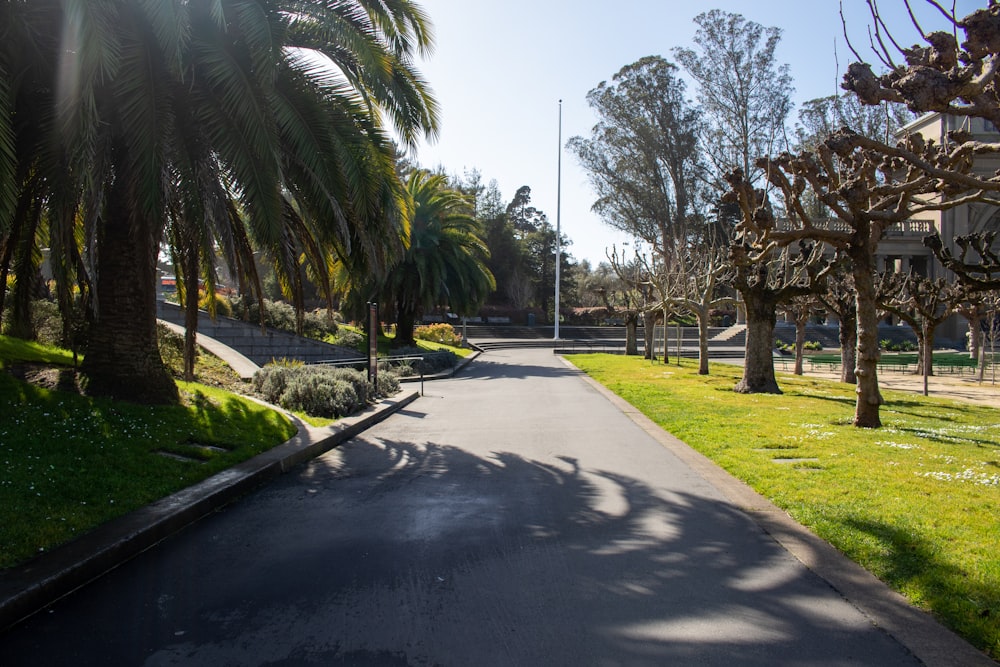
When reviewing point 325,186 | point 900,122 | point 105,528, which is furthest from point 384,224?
point 900,122

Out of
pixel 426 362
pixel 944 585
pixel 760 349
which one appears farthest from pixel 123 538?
pixel 426 362

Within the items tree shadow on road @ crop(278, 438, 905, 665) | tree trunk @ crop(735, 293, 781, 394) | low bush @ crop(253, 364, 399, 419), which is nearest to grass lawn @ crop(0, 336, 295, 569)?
tree shadow on road @ crop(278, 438, 905, 665)

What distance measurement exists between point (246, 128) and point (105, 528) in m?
5.11

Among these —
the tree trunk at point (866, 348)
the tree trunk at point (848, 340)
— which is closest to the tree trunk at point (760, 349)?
the tree trunk at point (848, 340)

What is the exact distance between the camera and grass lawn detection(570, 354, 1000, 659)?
4.48 meters

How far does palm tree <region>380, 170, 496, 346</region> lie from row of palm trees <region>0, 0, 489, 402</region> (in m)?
19.7

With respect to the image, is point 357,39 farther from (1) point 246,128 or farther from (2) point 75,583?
(2) point 75,583

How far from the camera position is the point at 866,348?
11602 mm

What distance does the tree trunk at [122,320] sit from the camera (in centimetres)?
973

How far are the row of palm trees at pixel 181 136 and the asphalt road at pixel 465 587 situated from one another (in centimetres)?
363

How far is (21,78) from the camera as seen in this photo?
8164 millimetres

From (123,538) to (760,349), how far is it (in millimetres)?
17181

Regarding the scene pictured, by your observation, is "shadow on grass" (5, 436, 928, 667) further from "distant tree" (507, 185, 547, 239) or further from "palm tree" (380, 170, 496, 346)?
"distant tree" (507, 185, 547, 239)

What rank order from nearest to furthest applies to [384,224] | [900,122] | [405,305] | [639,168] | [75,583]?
[75,583], [384,224], [405,305], [900,122], [639,168]
